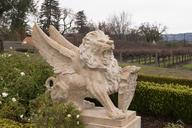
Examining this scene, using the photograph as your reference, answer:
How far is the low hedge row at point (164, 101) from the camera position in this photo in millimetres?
8016

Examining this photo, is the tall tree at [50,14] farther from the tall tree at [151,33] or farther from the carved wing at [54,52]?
the carved wing at [54,52]

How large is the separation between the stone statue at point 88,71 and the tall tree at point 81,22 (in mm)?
34860

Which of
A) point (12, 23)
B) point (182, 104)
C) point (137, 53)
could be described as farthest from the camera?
point (137, 53)

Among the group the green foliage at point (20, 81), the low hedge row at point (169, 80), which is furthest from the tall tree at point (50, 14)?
the green foliage at point (20, 81)

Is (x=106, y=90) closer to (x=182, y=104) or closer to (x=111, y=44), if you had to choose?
(x=111, y=44)

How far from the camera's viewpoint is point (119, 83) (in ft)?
18.5

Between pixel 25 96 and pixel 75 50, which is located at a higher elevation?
pixel 75 50

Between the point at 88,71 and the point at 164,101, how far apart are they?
331cm

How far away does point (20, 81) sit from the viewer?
7.22m

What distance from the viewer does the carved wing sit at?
223 inches

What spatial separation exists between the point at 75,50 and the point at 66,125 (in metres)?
1.22

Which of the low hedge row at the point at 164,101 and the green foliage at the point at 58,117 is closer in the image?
the green foliage at the point at 58,117

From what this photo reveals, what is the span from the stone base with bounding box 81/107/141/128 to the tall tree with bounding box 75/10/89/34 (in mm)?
35086

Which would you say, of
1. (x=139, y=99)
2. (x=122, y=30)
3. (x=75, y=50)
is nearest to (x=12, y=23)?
(x=139, y=99)
